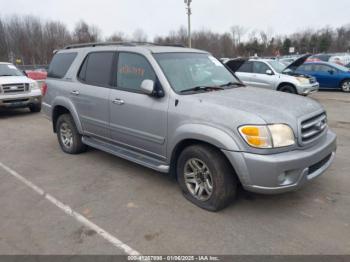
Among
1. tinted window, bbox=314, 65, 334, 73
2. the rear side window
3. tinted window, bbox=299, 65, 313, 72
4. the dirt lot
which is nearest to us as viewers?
the dirt lot

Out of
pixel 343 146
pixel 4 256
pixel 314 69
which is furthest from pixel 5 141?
pixel 314 69

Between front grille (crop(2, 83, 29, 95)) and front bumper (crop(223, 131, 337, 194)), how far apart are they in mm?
8833

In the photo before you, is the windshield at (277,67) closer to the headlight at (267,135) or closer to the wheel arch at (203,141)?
the wheel arch at (203,141)

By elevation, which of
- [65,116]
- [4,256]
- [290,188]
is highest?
[65,116]

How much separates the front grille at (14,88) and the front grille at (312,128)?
9.30 metres

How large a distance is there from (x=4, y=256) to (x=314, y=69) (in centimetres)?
1544

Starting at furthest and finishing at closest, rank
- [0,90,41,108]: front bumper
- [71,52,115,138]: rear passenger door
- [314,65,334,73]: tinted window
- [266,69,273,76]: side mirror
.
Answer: [314,65,334,73]: tinted window < [266,69,273,76]: side mirror < [0,90,41,108]: front bumper < [71,52,115,138]: rear passenger door

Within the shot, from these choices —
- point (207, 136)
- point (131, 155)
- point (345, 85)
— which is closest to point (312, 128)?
point (207, 136)

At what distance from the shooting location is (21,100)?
33.1 ft

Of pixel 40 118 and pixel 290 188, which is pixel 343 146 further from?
pixel 40 118

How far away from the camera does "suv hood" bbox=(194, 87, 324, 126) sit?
3254 millimetres

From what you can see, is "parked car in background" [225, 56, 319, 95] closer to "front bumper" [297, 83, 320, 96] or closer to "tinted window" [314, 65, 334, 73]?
"front bumper" [297, 83, 320, 96]

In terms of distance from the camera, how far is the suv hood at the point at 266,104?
3254 millimetres

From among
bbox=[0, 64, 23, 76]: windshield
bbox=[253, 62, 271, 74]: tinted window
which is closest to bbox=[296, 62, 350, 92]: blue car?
bbox=[253, 62, 271, 74]: tinted window
